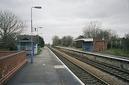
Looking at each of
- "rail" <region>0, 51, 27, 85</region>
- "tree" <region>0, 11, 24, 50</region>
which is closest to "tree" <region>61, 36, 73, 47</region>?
"tree" <region>0, 11, 24, 50</region>

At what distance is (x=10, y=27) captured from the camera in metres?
64.8

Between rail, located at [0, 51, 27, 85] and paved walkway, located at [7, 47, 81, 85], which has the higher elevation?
rail, located at [0, 51, 27, 85]

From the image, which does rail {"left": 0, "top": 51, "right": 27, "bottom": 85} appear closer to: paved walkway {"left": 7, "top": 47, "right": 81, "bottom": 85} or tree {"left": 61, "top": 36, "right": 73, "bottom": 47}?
paved walkway {"left": 7, "top": 47, "right": 81, "bottom": 85}

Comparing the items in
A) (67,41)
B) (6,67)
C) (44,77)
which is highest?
(67,41)

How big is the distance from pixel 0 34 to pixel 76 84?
49.6m

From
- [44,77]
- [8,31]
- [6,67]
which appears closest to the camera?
[6,67]

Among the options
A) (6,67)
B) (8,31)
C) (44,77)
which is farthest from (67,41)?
(6,67)

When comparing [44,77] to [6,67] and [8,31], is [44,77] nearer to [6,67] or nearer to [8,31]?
[6,67]

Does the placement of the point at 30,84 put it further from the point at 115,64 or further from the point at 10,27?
the point at 10,27

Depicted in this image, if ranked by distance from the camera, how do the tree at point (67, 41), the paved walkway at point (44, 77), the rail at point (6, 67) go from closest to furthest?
the rail at point (6, 67)
the paved walkway at point (44, 77)
the tree at point (67, 41)

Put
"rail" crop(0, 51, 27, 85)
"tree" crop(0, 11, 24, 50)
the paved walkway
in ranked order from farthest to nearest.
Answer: "tree" crop(0, 11, 24, 50) < the paved walkway < "rail" crop(0, 51, 27, 85)

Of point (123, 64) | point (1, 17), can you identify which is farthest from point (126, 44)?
point (1, 17)

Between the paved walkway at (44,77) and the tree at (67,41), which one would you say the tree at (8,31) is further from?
the tree at (67,41)

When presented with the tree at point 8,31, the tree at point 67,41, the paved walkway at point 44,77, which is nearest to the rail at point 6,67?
the paved walkway at point 44,77
